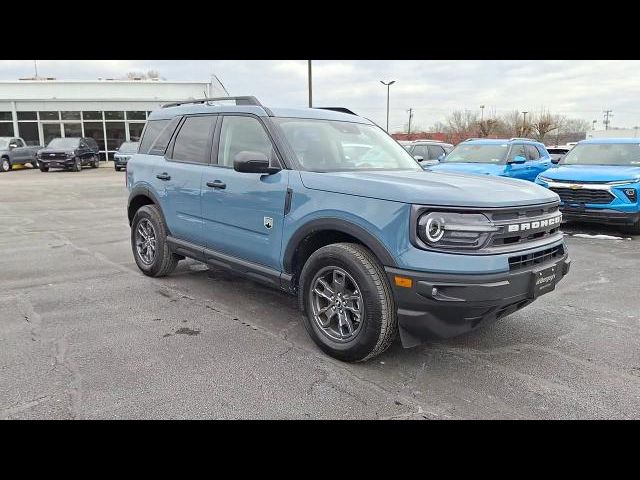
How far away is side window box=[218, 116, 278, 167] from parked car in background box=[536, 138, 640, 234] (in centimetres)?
666

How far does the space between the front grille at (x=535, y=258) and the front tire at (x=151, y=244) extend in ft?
12.7

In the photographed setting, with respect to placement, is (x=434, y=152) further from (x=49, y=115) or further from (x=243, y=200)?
(x=49, y=115)

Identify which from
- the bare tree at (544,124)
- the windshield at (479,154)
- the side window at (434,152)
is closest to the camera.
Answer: the windshield at (479,154)

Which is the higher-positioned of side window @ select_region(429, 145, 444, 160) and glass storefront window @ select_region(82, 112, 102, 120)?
glass storefront window @ select_region(82, 112, 102, 120)

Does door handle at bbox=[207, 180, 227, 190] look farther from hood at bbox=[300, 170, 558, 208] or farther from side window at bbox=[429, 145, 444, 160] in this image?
side window at bbox=[429, 145, 444, 160]

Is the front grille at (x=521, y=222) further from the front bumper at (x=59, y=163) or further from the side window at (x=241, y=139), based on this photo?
the front bumper at (x=59, y=163)

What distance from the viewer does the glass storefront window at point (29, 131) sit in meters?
32.5

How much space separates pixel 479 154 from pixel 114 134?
28.8 m

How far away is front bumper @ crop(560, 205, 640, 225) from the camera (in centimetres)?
838

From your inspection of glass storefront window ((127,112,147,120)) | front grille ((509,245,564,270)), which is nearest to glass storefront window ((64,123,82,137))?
glass storefront window ((127,112,147,120))

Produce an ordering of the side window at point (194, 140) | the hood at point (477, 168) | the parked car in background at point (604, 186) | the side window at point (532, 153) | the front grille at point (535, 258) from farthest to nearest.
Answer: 1. the side window at point (532, 153)
2. the hood at point (477, 168)
3. the parked car in background at point (604, 186)
4. the side window at point (194, 140)
5. the front grille at point (535, 258)

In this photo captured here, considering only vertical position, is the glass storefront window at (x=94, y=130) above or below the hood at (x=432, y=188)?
above

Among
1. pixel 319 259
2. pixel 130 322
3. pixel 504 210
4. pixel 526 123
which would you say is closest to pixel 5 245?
pixel 130 322

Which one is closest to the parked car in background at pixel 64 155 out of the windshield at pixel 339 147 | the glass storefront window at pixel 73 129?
the glass storefront window at pixel 73 129
